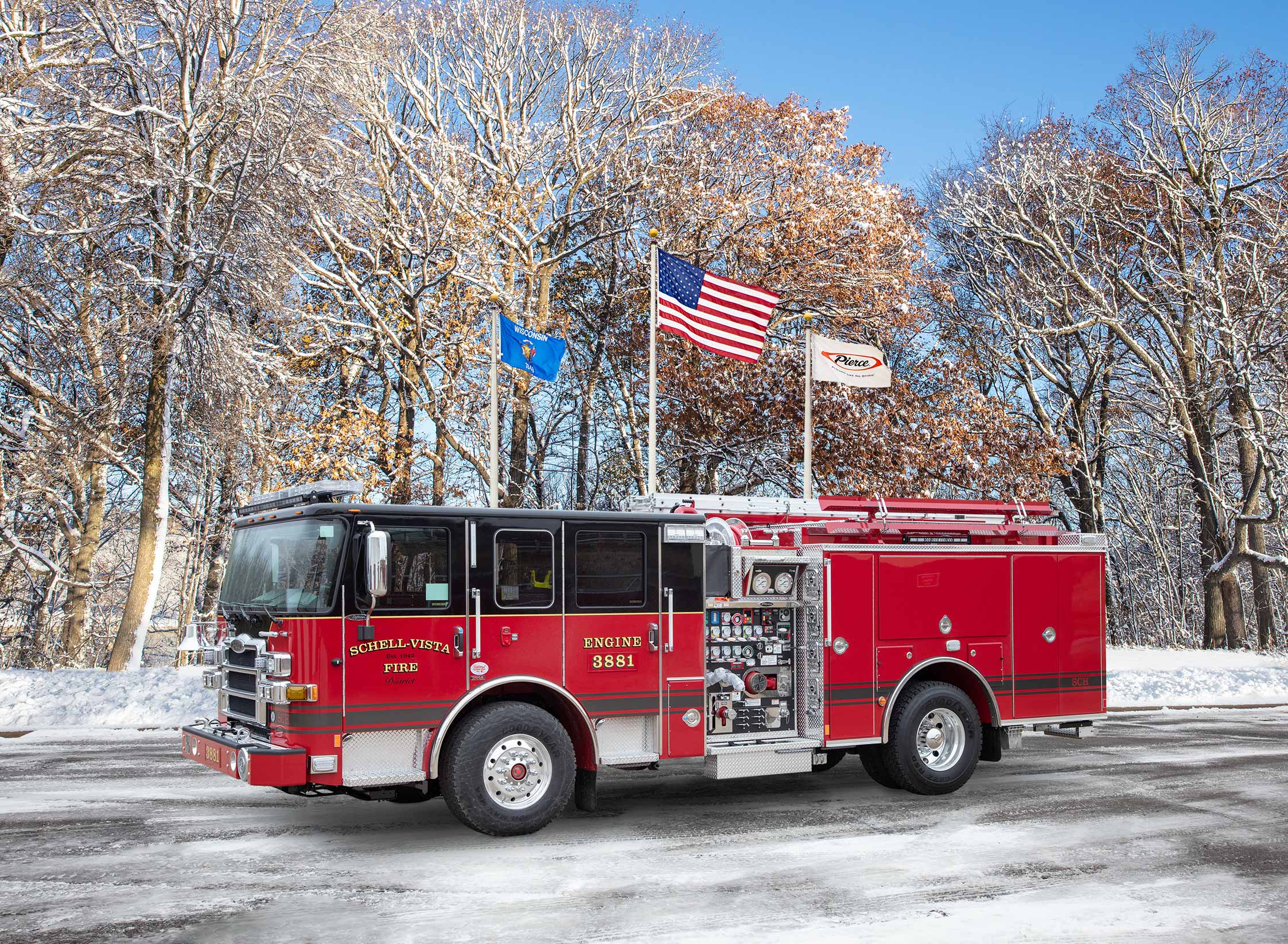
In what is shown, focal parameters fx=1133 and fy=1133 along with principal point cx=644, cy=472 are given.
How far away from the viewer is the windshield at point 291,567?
8.07 metres

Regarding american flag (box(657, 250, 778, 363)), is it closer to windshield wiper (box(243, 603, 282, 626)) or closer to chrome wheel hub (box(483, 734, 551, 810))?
chrome wheel hub (box(483, 734, 551, 810))

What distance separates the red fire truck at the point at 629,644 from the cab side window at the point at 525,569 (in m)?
0.02

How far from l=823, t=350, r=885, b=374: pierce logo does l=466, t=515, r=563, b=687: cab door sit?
33.7 ft

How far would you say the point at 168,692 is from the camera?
16047mm

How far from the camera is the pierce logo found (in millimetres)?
18281

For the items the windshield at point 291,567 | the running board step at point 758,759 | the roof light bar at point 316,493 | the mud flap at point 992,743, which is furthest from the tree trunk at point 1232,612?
the windshield at point 291,567

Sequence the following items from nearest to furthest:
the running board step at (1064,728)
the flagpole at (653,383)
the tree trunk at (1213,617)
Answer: the running board step at (1064,728)
the flagpole at (653,383)
the tree trunk at (1213,617)

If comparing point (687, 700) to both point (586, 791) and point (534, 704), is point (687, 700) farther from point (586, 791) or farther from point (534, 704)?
point (534, 704)

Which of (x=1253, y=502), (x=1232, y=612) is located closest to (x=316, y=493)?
(x=1253, y=502)

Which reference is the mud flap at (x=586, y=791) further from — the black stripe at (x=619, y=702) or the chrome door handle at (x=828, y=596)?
the chrome door handle at (x=828, y=596)

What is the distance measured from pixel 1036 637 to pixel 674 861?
5002 millimetres

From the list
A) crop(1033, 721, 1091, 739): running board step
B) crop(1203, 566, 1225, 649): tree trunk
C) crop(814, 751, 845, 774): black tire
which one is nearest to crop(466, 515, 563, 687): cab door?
crop(814, 751, 845, 774): black tire

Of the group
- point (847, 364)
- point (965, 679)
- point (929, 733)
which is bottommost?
point (929, 733)

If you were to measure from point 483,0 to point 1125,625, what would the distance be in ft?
94.5
